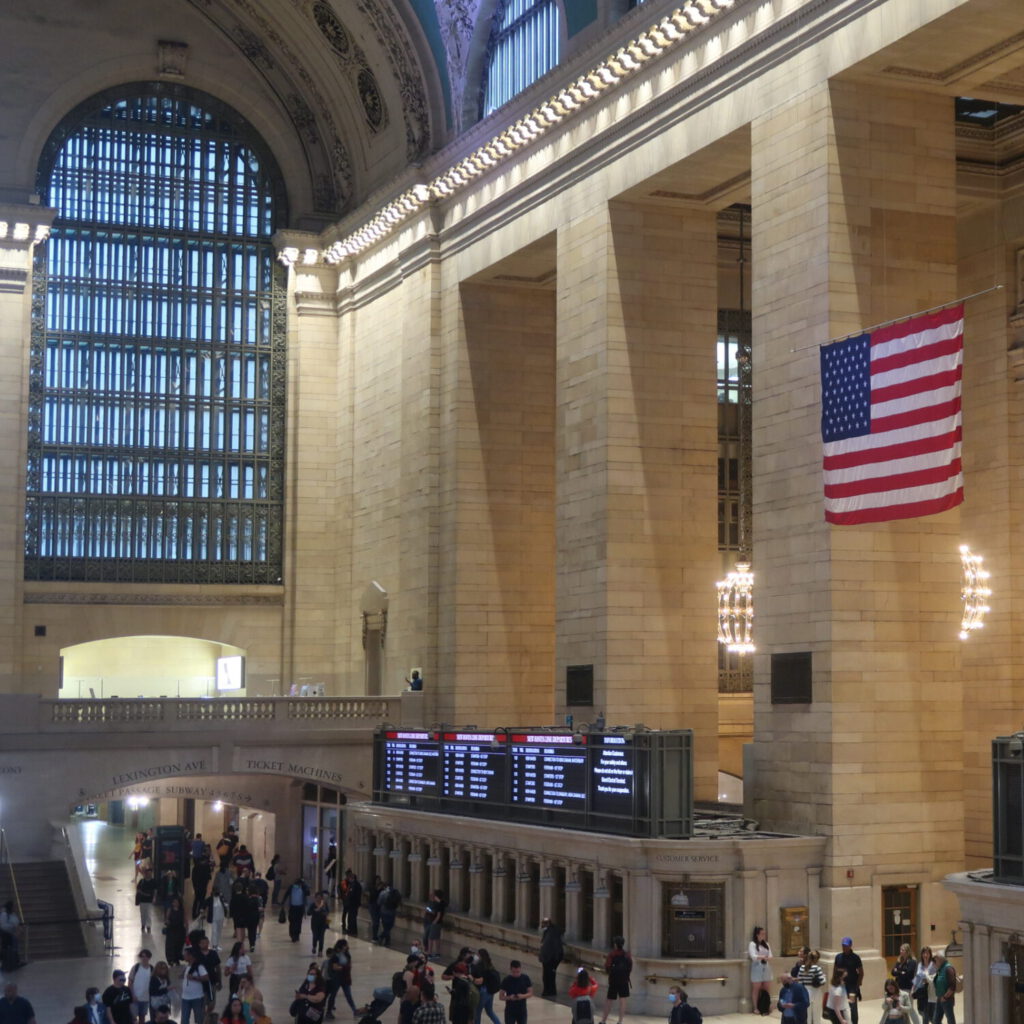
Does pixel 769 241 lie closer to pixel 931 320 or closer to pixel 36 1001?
pixel 931 320

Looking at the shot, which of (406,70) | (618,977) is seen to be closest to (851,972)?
(618,977)

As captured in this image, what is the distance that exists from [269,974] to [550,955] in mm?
4962

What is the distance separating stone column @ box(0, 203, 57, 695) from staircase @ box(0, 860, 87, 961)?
351 inches

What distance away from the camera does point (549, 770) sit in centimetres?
2530

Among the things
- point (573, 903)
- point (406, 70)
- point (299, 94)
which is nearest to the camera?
point (573, 903)

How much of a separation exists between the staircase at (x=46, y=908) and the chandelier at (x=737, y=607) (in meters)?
11.8

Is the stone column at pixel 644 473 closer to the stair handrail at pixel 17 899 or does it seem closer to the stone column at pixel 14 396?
the stair handrail at pixel 17 899

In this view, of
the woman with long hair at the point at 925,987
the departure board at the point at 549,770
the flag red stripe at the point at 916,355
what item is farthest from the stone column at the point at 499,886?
the flag red stripe at the point at 916,355

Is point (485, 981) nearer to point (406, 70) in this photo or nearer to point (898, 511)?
point (898, 511)

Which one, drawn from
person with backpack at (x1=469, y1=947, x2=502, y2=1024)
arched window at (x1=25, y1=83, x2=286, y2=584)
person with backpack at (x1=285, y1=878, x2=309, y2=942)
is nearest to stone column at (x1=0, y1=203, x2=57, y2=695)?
arched window at (x1=25, y1=83, x2=286, y2=584)

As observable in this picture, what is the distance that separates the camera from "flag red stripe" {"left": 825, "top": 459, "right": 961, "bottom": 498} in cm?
2056

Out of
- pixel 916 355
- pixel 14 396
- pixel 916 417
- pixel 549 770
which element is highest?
pixel 14 396

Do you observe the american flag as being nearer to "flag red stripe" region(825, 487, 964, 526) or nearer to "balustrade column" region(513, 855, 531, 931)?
"flag red stripe" region(825, 487, 964, 526)

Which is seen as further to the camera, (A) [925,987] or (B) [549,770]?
(B) [549,770]
